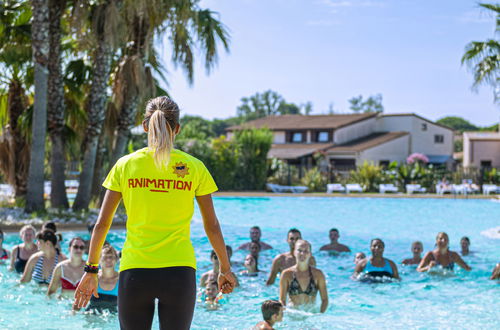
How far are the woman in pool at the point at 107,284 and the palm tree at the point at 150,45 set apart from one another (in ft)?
30.0

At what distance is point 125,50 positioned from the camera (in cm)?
1656

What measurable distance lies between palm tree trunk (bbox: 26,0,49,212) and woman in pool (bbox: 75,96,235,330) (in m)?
12.4

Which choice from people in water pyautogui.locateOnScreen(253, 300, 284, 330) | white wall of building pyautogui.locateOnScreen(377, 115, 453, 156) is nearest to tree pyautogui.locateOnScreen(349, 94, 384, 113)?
white wall of building pyautogui.locateOnScreen(377, 115, 453, 156)

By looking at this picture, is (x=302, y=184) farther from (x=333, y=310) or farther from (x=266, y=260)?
(x=333, y=310)

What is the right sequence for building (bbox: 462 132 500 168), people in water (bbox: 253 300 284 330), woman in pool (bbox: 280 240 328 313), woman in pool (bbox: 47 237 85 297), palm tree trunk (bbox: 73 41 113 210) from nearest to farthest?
people in water (bbox: 253 300 284 330) → woman in pool (bbox: 280 240 328 313) → woman in pool (bbox: 47 237 85 297) → palm tree trunk (bbox: 73 41 113 210) → building (bbox: 462 132 500 168)

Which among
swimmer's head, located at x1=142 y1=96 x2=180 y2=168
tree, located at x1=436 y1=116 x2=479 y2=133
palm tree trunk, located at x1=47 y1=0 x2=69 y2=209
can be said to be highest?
tree, located at x1=436 y1=116 x2=479 y2=133

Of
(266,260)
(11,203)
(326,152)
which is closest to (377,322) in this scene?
(266,260)

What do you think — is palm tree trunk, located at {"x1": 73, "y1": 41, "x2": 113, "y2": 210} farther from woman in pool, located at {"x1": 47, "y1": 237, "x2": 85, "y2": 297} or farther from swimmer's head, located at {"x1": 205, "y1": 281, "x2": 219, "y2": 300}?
swimmer's head, located at {"x1": 205, "y1": 281, "x2": 219, "y2": 300}

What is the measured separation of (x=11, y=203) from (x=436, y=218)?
14.4 m

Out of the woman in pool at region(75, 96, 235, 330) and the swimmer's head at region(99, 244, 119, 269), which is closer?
the woman in pool at region(75, 96, 235, 330)

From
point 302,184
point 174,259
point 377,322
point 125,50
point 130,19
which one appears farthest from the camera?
point 302,184

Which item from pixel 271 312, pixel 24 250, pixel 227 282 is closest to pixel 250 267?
pixel 24 250

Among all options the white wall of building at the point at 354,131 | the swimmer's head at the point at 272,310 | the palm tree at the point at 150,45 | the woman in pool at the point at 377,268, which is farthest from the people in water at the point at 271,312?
the white wall of building at the point at 354,131

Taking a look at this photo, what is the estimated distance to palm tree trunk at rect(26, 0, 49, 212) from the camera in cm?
1443
